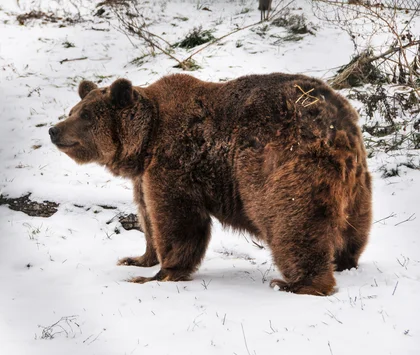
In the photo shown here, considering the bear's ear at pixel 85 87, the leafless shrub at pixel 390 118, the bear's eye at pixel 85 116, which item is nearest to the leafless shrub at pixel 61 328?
the bear's eye at pixel 85 116

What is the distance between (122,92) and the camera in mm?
4848

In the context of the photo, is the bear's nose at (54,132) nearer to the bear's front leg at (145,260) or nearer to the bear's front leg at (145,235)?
the bear's front leg at (145,235)

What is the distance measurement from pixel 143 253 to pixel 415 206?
3150 millimetres

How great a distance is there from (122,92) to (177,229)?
4.50 ft

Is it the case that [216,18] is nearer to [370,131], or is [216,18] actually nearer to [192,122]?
[370,131]

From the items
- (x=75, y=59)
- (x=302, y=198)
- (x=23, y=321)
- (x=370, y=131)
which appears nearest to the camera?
(x=23, y=321)

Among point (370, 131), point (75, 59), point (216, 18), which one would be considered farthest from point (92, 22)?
point (370, 131)

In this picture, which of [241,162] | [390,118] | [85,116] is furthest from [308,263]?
[390,118]

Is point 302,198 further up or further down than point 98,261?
further up

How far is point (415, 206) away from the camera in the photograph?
596cm

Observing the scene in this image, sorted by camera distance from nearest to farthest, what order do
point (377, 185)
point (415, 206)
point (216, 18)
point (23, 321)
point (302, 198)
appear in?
point (23, 321)
point (302, 198)
point (415, 206)
point (377, 185)
point (216, 18)

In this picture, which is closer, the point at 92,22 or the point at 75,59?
the point at 75,59

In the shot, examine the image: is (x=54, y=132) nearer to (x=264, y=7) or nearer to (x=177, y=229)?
(x=177, y=229)

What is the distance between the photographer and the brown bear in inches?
158
